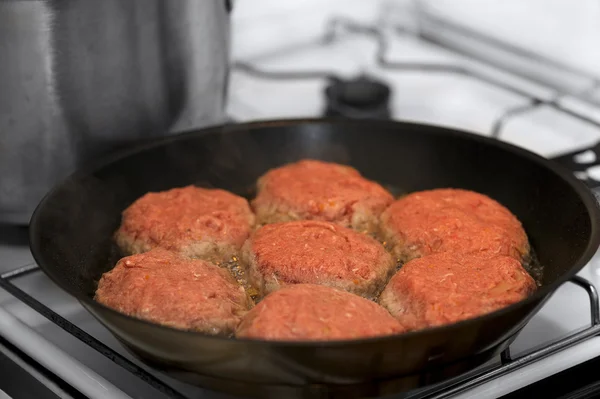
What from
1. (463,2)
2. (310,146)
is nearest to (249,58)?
(463,2)

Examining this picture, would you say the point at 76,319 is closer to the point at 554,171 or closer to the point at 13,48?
the point at 13,48

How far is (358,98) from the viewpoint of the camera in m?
1.93

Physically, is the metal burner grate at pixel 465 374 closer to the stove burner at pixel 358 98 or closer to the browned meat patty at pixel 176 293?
the browned meat patty at pixel 176 293

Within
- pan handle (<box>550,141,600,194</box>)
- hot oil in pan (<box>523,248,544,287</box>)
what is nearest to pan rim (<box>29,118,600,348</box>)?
hot oil in pan (<box>523,248,544,287</box>)

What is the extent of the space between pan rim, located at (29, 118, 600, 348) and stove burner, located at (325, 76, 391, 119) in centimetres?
35

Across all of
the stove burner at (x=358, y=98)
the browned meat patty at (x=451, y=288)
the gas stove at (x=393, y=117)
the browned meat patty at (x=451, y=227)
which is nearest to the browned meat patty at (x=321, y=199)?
the browned meat patty at (x=451, y=227)

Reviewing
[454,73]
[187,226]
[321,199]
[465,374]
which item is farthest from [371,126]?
[454,73]

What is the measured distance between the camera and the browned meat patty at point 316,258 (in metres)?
1.17

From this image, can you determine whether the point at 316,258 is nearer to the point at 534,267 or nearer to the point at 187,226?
the point at 187,226

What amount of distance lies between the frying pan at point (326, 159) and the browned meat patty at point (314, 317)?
5 cm

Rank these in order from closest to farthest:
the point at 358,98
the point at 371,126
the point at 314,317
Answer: the point at 314,317
the point at 371,126
the point at 358,98

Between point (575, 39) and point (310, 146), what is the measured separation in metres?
0.98

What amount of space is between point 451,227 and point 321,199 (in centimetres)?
24

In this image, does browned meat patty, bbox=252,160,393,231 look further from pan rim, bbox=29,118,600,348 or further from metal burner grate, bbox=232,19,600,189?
metal burner grate, bbox=232,19,600,189
